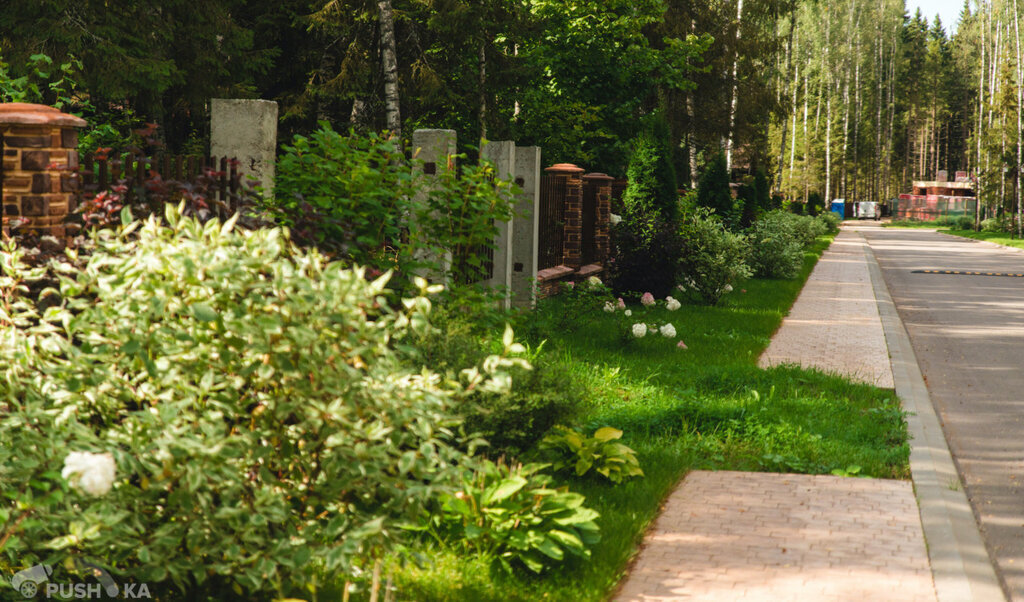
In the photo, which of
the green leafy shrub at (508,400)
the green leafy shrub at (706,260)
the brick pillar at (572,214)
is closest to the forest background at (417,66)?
the brick pillar at (572,214)

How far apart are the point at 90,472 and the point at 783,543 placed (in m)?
3.47

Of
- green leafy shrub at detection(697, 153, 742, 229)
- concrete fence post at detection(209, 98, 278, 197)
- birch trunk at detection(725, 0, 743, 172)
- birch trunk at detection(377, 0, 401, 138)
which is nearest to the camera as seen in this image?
concrete fence post at detection(209, 98, 278, 197)

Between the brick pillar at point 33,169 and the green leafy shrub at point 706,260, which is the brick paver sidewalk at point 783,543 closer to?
the brick pillar at point 33,169

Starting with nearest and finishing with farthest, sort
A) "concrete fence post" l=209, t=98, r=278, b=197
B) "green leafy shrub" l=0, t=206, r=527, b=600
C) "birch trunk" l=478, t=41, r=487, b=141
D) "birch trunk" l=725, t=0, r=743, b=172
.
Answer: "green leafy shrub" l=0, t=206, r=527, b=600 < "concrete fence post" l=209, t=98, r=278, b=197 < "birch trunk" l=478, t=41, r=487, b=141 < "birch trunk" l=725, t=0, r=743, b=172

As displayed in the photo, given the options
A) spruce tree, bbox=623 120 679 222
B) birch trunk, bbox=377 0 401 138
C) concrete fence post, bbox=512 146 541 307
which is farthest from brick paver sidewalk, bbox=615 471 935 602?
birch trunk, bbox=377 0 401 138

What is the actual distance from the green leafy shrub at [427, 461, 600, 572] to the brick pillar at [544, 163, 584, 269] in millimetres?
10983

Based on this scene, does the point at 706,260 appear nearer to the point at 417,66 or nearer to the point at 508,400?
the point at 508,400

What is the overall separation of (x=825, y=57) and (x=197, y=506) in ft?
249

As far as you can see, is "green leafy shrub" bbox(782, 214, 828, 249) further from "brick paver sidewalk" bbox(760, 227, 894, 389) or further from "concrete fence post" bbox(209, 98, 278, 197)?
"concrete fence post" bbox(209, 98, 278, 197)

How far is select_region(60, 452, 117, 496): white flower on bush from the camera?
2.92m

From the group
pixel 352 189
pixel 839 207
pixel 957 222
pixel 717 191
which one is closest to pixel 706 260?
pixel 352 189

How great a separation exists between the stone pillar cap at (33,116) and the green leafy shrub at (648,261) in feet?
33.1

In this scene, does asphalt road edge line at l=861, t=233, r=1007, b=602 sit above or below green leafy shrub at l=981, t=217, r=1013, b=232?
below

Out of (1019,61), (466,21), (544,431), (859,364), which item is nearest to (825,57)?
(1019,61)
